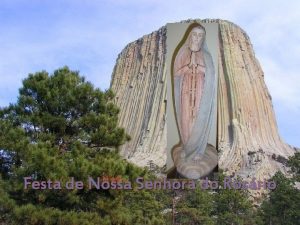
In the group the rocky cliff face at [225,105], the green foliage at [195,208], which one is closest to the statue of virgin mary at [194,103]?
the green foliage at [195,208]

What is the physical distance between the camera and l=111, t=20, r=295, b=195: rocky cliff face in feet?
153

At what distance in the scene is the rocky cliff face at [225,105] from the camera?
1831 inches

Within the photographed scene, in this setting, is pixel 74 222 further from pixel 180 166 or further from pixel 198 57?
pixel 198 57

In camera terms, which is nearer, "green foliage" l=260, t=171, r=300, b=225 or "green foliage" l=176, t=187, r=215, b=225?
"green foliage" l=260, t=171, r=300, b=225

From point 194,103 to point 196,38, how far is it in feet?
6.45

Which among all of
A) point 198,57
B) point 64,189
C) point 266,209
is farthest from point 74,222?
point 266,209

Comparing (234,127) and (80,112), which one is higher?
(234,127)

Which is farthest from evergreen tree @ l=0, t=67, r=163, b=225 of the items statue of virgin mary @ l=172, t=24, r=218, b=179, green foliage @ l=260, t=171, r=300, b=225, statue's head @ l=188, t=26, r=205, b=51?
green foliage @ l=260, t=171, r=300, b=225

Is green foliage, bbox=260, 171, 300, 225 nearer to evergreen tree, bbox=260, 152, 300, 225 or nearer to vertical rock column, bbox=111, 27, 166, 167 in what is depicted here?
evergreen tree, bbox=260, 152, 300, 225

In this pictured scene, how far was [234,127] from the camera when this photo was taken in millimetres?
49438

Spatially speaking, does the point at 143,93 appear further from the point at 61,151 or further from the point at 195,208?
the point at 61,151

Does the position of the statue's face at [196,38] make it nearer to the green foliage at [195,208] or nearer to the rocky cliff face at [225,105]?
the green foliage at [195,208]

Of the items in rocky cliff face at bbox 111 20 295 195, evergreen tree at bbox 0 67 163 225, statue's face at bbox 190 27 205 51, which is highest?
rocky cliff face at bbox 111 20 295 195

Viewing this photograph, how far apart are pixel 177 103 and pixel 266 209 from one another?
11311 millimetres
